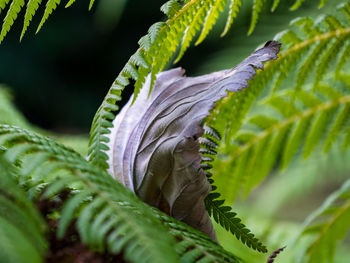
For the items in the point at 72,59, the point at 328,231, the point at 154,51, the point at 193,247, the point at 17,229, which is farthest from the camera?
the point at 72,59

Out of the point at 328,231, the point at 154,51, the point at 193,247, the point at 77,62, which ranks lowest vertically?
the point at 77,62

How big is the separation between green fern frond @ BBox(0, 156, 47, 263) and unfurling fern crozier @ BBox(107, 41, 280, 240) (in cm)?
21

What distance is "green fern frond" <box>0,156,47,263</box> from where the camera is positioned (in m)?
0.23

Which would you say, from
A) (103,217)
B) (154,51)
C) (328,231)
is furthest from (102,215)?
(328,231)

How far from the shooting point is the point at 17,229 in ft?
0.85

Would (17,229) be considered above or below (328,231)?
above

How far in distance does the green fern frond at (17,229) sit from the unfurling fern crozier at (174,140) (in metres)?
0.21

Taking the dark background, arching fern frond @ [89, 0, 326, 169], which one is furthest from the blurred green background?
arching fern frond @ [89, 0, 326, 169]

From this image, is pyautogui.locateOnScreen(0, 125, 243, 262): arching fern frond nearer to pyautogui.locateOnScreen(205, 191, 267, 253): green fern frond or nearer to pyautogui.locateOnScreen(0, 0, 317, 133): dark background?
pyautogui.locateOnScreen(205, 191, 267, 253): green fern frond

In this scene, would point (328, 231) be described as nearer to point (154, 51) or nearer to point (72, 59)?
point (154, 51)

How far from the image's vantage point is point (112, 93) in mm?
501

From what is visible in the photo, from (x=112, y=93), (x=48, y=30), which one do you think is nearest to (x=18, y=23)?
(x=48, y=30)

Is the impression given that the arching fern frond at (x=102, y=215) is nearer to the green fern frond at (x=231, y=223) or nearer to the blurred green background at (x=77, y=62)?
the green fern frond at (x=231, y=223)

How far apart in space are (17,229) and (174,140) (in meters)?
0.24
